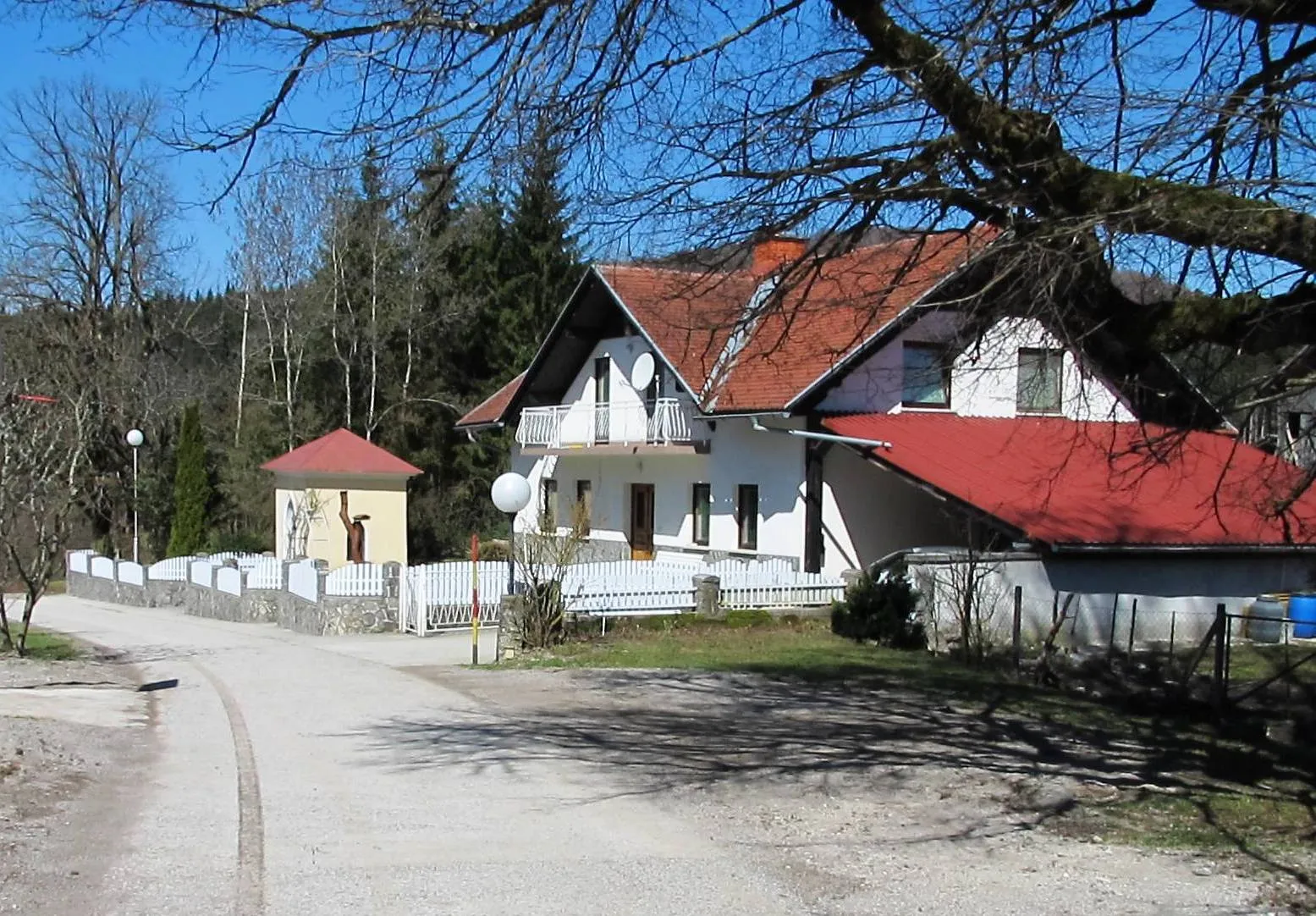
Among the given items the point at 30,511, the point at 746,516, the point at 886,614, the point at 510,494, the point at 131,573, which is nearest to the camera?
the point at 30,511

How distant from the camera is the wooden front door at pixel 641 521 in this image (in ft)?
116

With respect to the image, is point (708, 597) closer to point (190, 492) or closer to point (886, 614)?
point (886, 614)

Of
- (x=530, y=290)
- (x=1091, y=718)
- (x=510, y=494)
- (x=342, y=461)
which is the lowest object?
(x=1091, y=718)

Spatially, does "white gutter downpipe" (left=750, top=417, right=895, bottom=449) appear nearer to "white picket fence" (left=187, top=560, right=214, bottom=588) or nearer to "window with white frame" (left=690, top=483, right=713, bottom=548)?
"window with white frame" (left=690, top=483, right=713, bottom=548)

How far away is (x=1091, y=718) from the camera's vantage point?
14.5 meters

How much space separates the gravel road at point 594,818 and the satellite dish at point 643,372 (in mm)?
17672

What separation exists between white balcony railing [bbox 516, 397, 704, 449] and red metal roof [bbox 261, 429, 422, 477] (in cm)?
340

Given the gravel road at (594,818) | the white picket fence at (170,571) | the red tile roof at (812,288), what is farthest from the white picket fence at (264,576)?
the red tile roof at (812,288)

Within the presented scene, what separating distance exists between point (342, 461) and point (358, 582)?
10367 millimetres

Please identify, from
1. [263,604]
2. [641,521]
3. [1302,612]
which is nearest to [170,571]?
[263,604]

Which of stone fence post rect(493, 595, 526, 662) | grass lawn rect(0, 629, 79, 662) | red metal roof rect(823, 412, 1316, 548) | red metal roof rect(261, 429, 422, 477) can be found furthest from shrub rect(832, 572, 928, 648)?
red metal roof rect(261, 429, 422, 477)

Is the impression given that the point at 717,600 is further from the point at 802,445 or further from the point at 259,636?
the point at 259,636

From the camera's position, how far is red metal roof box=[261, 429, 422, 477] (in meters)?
35.9

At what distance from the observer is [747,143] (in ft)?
30.5
